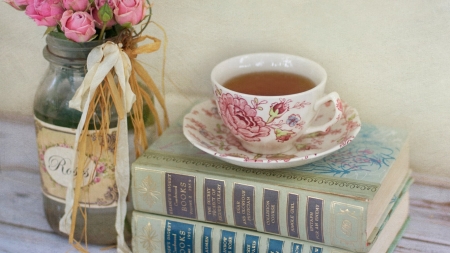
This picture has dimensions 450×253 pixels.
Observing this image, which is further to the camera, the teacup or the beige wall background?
the beige wall background

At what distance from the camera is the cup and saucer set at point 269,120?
595mm

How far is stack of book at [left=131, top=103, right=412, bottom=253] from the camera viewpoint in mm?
568

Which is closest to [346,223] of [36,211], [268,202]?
[268,202]

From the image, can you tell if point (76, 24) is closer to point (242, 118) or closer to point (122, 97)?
point (122, 97)

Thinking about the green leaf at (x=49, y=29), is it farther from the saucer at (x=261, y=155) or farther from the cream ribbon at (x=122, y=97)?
the saucer at (x=261, y=155)

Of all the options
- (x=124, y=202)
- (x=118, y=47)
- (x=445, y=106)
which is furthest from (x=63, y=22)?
(x=445, y=106)

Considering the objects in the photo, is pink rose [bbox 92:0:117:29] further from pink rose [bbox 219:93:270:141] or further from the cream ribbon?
pink rose [bbox 219:93:270:141]

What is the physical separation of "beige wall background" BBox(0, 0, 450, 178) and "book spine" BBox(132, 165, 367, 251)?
0.21 meters

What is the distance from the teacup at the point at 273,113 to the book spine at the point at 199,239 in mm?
105

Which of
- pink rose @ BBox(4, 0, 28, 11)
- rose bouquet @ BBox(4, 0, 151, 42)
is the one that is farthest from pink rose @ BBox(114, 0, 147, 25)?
pink rose @ BBox(4, 0, 28, 11)

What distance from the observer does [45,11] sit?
1.86 ft

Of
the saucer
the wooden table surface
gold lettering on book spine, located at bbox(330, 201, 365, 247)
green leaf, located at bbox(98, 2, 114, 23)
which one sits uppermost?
green leaf, located at bbox(98, 2, 114, 23)

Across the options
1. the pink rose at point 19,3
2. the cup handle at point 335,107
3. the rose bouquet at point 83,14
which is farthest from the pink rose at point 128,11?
the cup handle at point 335,107

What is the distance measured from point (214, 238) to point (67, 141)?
0.21 m
